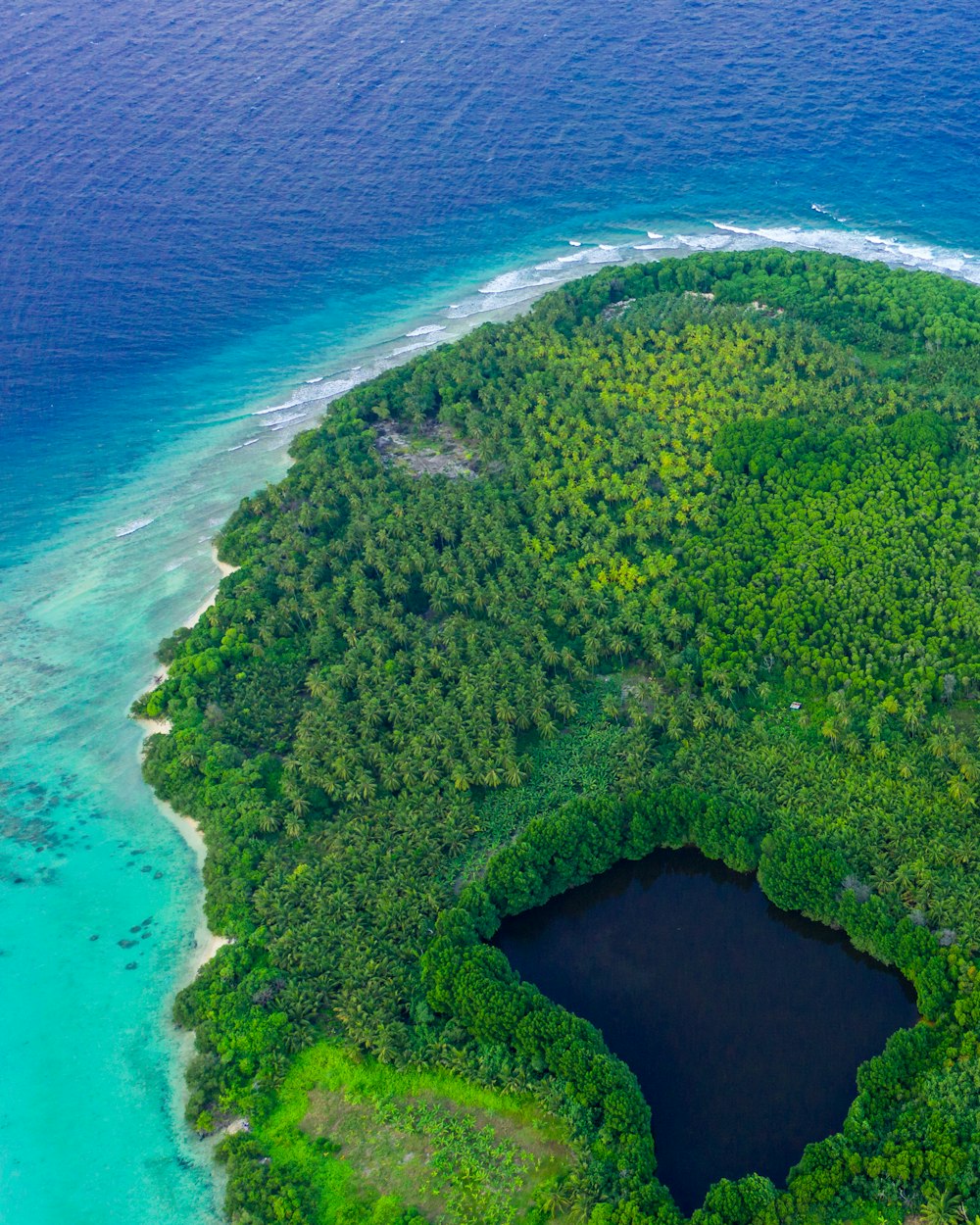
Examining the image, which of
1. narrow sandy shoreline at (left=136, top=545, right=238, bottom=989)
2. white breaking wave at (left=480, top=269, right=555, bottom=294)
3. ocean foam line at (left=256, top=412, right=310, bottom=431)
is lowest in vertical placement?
narrow sandy shoreline at (left=136, top=545, right=238, bottom=989)

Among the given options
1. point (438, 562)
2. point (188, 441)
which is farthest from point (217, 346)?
point (438, 562)

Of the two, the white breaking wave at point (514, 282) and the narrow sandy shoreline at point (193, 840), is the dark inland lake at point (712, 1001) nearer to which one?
→ the narrow sandy shoreline at point (193, 840)

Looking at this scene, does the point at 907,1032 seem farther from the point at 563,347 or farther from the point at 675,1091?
the point at 563,347

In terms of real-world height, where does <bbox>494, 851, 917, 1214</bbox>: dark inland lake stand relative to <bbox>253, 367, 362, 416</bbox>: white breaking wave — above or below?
below

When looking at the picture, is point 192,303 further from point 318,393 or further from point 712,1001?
point 712,1001

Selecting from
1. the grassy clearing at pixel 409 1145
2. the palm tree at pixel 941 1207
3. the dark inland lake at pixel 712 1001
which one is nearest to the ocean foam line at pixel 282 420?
the dark inland lake at pixel 712 1001

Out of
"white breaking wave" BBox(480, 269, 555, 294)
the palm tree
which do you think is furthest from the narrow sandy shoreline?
"white breaking wave" BBox(480, 269, 555, 294)

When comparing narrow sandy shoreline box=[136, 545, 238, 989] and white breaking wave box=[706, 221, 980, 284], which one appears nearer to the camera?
narrow sandy shoreline box=[136, 545, 238, 989]

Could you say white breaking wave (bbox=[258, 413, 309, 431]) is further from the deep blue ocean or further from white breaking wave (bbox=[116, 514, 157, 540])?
white breaking wave (bbox=[116, 514, 157, 540])
